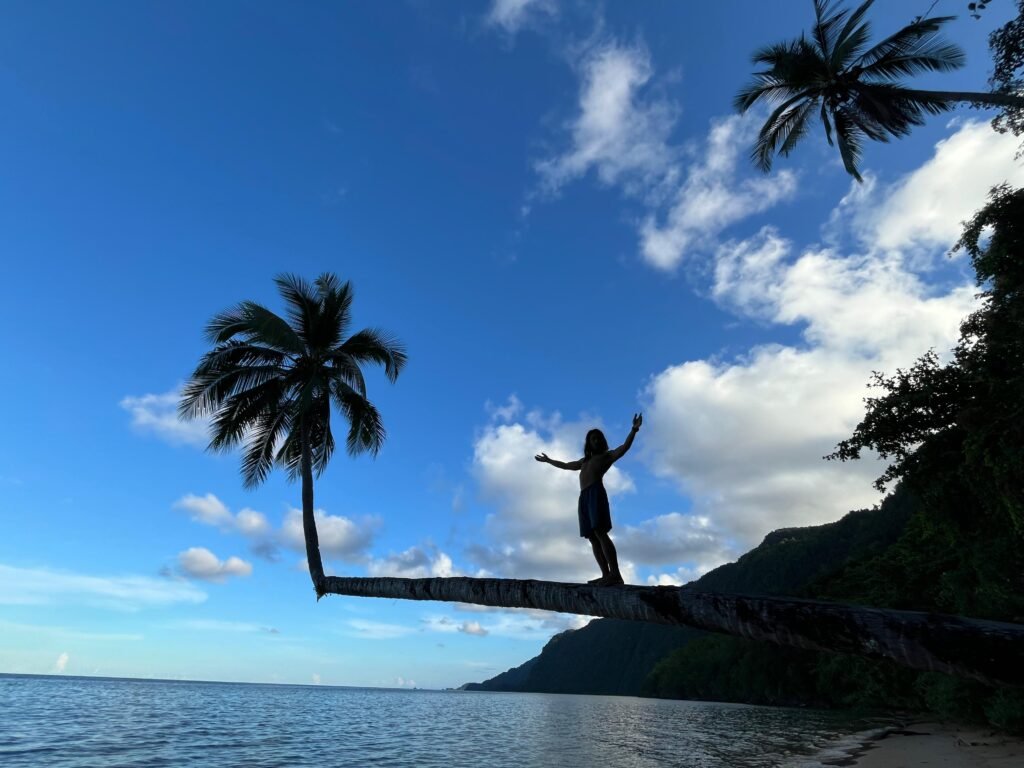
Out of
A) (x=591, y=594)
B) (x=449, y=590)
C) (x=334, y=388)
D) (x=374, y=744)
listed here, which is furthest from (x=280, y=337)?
(x=374, y=744)

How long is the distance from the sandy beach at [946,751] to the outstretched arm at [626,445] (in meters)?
20.1

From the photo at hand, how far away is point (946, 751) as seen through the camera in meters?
22.4

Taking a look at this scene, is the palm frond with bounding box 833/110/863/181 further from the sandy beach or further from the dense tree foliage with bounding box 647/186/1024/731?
the sandy beach

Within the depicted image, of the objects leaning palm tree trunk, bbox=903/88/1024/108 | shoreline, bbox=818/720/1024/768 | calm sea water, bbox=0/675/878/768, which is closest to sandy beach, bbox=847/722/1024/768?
shoreline, bbox=818/720/1024/768

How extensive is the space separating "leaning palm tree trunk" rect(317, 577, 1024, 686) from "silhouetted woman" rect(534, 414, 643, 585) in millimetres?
764

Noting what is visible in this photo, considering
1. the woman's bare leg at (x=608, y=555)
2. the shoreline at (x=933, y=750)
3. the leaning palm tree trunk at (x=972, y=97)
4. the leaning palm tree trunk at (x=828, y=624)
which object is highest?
the leaning palm tree trunk at (x=972, y=97)

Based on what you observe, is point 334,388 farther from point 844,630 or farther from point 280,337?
point 844,630

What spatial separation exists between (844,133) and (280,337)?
1828 cm

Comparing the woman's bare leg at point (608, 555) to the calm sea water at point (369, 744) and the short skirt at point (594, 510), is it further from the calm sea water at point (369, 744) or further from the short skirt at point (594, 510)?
the calm sea water at point (369, 744)

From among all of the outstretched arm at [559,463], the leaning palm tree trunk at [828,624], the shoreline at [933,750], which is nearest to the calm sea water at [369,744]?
the shoreline at [933,750]

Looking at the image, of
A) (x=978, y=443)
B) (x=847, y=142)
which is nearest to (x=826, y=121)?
(x=847, y=142)

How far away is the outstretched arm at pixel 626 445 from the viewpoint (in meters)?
5.98

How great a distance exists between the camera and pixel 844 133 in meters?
18.6

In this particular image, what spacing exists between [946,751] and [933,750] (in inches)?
45.8
